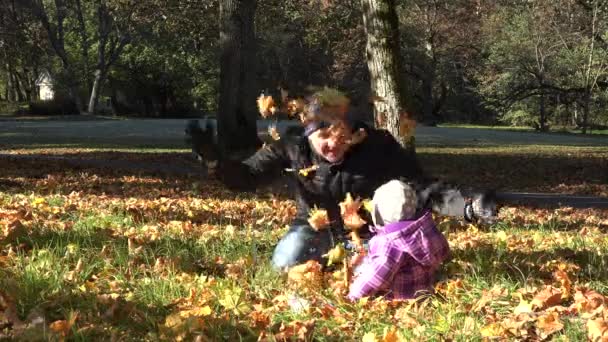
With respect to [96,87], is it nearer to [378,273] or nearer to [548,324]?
[378,273]

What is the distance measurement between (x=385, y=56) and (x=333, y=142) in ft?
14.1

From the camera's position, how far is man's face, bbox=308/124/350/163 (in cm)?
395

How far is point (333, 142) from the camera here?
3.95m

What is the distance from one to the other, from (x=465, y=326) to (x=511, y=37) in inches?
1723

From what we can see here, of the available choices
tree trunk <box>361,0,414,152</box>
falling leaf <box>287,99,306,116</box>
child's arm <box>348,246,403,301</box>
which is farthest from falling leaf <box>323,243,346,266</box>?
tree trunk <box>361,0,414,152</box>

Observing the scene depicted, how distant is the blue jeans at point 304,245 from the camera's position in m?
4.19

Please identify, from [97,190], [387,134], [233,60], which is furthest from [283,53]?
[387,134]

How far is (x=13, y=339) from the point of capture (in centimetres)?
278

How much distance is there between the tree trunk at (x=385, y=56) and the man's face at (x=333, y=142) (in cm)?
368

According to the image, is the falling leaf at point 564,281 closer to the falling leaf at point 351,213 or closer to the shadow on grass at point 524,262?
the shadow on grass at point 524,262

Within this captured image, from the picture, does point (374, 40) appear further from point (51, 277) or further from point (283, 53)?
point (283, 53)

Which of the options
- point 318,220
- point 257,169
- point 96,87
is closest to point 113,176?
point 257,169

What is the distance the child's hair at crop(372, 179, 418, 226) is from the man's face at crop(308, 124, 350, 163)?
0.41 metres

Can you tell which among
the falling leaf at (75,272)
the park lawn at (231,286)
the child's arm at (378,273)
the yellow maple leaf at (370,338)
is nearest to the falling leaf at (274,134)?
the park lawn at (231,286)
